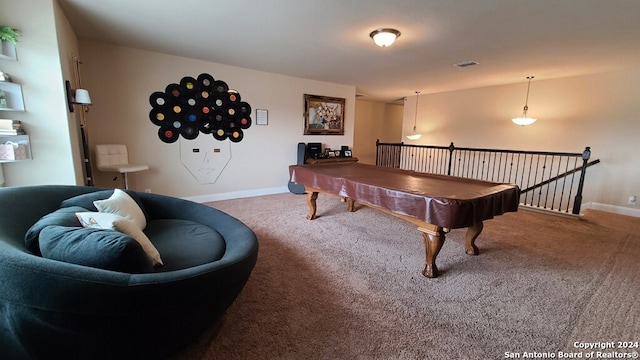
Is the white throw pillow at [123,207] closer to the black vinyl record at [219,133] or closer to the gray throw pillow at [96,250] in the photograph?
the gray throw pillow at [96,250]

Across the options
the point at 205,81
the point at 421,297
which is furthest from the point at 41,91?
the point at 421,297

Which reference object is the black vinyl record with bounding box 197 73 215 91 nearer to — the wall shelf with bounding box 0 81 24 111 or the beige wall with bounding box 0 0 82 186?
the beige wall with bounding box 0 0 82 186

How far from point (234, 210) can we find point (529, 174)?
5.95 metres

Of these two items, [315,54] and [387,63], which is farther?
[387,63]

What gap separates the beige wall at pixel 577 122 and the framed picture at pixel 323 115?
9.65 feet

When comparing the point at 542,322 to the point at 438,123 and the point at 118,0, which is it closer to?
the point at 118,0

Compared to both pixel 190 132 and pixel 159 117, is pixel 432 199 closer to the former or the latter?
pixel 190 132

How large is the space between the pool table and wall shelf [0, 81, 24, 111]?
2752mm

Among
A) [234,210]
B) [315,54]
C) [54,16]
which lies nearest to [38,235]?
[54,16]

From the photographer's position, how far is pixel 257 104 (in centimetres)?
491

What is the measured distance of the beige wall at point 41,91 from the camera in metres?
2.18

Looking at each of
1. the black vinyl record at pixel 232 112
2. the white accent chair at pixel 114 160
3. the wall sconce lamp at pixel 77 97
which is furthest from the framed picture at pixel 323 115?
the wall sconce lamp at pixel 77 97

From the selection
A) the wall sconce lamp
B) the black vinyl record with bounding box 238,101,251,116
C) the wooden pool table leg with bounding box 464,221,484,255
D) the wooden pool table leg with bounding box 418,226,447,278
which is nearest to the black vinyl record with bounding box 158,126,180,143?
the black vinyl record with bounding box 238,101,251,116

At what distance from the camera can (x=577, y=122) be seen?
4.79 meters
